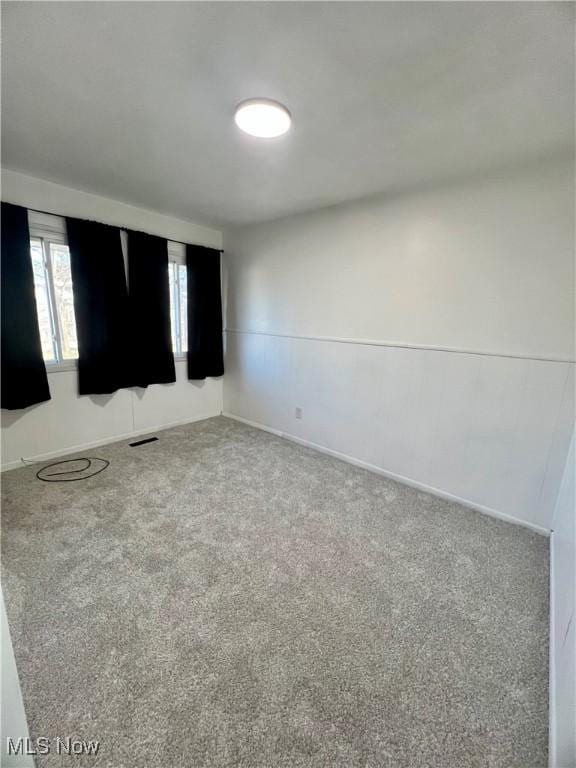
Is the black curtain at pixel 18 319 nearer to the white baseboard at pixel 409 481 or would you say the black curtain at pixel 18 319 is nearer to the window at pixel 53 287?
the window at pixel 53 287

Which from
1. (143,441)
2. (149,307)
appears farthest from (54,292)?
(143,441)

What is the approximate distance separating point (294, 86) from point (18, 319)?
103 inches

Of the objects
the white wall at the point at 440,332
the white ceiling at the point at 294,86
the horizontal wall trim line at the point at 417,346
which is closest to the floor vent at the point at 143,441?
the white wall at the point at 440,332

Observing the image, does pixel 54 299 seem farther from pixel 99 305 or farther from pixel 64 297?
pixel 99 305

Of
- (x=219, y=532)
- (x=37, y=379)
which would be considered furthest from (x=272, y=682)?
(x=37, y=379)

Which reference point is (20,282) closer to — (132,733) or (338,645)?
(132,733)

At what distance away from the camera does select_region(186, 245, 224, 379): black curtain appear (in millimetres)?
3812

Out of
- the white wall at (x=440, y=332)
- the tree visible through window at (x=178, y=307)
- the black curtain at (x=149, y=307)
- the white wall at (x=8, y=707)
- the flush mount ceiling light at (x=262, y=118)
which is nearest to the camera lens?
the white wall at (x=8, y=707)

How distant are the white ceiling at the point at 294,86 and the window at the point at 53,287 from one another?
48 cm

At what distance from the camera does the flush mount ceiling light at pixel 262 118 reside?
5.17 feet

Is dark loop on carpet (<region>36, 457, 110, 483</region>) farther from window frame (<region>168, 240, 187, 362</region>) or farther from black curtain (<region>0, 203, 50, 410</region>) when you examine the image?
window frame (<region>168, 240, 187, 362</region>)

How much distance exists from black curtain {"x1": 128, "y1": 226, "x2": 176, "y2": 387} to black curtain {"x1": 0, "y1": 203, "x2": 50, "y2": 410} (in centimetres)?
83

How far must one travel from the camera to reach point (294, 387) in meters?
3.58

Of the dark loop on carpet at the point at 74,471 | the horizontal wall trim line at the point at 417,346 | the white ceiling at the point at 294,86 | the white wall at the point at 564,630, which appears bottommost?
the dark loop on carpet at the point at 74,471
